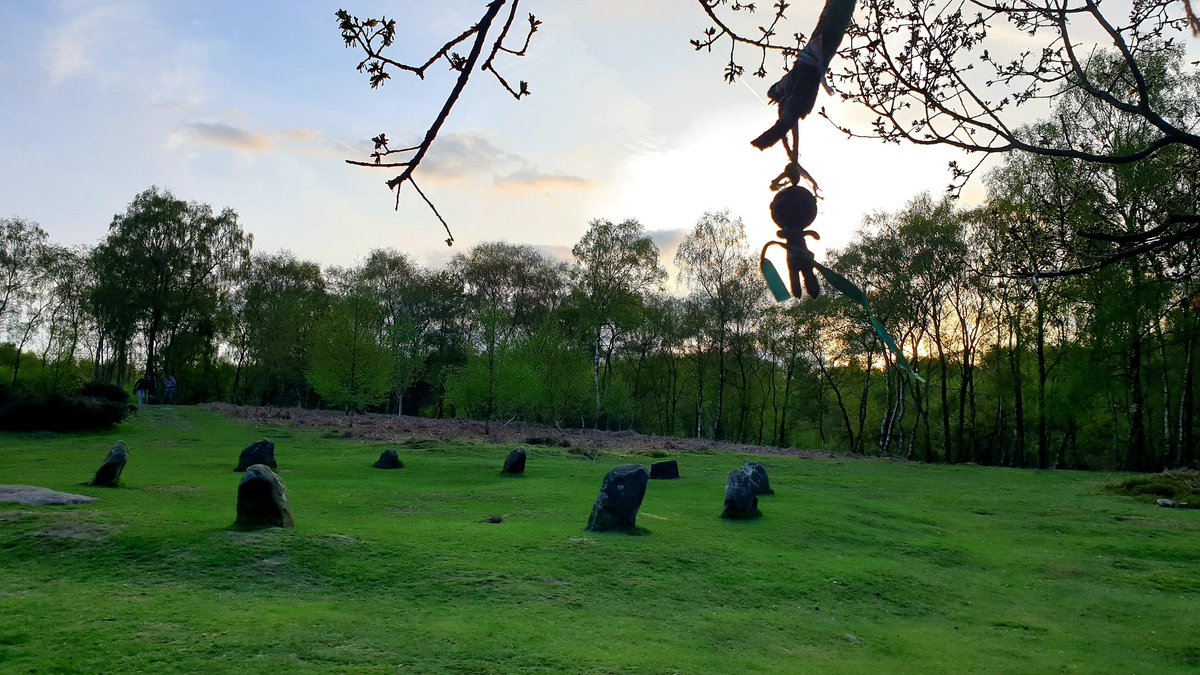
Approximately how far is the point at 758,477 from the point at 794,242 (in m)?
14.8

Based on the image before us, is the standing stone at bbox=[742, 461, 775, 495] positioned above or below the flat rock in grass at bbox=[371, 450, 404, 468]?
above

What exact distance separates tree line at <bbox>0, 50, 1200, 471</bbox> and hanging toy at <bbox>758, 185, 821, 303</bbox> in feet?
72.2

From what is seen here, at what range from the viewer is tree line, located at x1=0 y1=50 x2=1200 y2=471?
2875 centimetres

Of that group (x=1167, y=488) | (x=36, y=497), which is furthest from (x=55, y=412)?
(x=1167, y=488)

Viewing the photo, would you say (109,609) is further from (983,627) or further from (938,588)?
(938,588)

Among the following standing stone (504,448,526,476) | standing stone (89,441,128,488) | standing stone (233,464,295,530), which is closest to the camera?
standing stone (233,464,295,530)

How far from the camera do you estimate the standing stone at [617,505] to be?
10.9 m

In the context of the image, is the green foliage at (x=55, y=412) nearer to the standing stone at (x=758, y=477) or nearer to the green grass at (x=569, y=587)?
the green grass at (x=569, y=587)

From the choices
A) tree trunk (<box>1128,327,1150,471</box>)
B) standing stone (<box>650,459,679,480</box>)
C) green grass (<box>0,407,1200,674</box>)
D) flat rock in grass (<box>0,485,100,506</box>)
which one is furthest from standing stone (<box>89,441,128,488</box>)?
tree trunk (<box>1128,327,1150,471</box>)

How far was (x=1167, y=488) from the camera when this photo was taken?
730 inches

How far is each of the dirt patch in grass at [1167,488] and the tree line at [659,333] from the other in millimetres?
4849

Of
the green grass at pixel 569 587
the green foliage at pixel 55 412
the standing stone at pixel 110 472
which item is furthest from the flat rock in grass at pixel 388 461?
the green foliage at pixel 55 412

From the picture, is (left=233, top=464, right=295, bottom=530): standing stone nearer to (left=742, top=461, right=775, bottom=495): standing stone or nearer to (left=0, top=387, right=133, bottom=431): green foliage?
(left=742, top=461, right=775, bottom=495): standing stone

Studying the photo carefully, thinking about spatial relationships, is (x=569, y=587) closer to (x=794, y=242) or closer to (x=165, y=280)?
(x=794, y=242)
